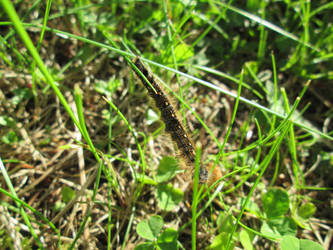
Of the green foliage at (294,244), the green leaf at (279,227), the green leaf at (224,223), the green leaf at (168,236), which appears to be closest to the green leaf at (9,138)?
the green leaf at (168,236)

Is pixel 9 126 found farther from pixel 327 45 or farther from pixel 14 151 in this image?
pixel 327 45

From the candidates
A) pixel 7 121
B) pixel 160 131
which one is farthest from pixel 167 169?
pixel 7 121

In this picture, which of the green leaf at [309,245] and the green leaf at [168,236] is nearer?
the green leaf at [309,245]

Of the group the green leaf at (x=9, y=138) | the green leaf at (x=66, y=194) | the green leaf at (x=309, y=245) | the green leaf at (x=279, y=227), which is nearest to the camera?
the green leaf at (x=309, y=245)

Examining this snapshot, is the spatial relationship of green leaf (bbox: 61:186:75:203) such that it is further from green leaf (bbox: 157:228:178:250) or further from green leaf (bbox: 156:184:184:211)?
green leaf (bbox: 157:228:178:250)

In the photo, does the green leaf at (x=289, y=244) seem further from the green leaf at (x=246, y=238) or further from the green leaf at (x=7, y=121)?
the green leaf at (x=7, y=121)

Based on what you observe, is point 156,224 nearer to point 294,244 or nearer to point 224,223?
point 224,223
